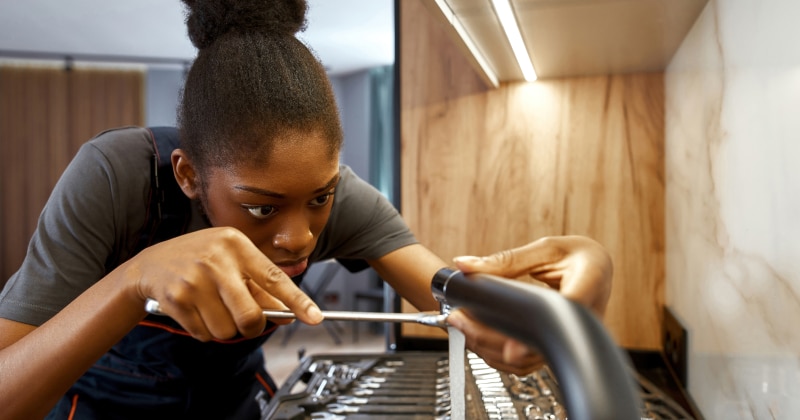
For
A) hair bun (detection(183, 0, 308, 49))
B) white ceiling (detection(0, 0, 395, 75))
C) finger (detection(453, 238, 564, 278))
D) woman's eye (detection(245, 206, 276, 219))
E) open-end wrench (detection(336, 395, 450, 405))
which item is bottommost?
open-end wrench (detection(336, 395, 450, 405))

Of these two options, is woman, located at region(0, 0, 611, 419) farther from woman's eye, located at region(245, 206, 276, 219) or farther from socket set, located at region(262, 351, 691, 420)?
socket set, located at region(262, 351, 691, 420)

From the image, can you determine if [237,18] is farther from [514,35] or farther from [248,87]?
[514,35]

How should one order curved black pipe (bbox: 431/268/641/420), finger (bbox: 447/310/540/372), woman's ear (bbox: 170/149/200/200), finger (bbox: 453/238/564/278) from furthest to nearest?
woman's ear (bbox: 170/149/200/200)
finger (bbox: 453/238/564/278)
finger (bbox: 447/310/540/372)
curved black pipe (bbox: 431/268/641/420)

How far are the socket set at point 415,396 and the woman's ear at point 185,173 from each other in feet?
1.13

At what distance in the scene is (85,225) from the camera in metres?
0.70

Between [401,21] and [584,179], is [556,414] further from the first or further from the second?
[401,21]

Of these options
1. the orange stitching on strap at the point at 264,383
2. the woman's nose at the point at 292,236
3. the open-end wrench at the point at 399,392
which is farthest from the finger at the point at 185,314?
the orange stitching on strap at the point at 264,383

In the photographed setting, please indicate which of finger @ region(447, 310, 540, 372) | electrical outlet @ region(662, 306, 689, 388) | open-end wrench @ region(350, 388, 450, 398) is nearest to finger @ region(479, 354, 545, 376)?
finger @ region(447, 310, 540, 372)

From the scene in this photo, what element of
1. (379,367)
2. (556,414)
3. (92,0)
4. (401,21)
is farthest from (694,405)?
(92,0)

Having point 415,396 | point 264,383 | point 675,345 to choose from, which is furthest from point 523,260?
point 264,383

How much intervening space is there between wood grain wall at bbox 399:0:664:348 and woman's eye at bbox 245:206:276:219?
69 cm

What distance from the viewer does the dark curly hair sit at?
67 centimetres

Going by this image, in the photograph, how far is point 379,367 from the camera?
115 centimetres

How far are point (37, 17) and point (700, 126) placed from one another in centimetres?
421
